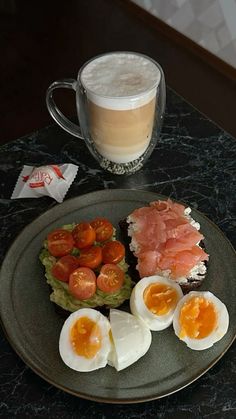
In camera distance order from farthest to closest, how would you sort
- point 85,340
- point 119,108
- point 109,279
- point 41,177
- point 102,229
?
point 41,177 → point 119,108 → point 102,229 → point 109,279 → point 85,340

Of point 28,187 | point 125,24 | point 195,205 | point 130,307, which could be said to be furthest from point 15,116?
point 130,307

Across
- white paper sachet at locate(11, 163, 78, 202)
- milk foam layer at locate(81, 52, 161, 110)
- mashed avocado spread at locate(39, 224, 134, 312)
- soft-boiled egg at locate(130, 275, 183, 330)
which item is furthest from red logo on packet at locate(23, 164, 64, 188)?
soft-boiled egg at locate(130, 275, 183, 330)

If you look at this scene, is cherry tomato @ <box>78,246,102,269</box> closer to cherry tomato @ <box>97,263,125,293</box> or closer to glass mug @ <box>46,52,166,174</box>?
cherry tomato @ <box>97,263,125,293</box>

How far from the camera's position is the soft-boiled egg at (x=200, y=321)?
44.4 inches

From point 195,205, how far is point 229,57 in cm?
148

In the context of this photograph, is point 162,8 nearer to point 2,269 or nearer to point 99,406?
point 2,269

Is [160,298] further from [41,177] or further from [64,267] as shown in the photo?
[41,177]

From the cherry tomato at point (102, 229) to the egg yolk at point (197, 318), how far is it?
0.88ft

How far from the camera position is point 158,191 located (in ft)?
5.11

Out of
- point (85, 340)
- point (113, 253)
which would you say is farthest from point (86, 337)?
point (113, 253)

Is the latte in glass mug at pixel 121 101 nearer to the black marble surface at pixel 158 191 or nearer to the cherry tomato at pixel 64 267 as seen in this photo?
the black marble surface at pixel 158 191

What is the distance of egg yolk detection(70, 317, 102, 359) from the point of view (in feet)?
3.58

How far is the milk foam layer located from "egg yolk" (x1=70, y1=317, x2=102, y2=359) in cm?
58

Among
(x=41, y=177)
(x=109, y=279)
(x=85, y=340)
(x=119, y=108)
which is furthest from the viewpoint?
(x=41, y=177)
